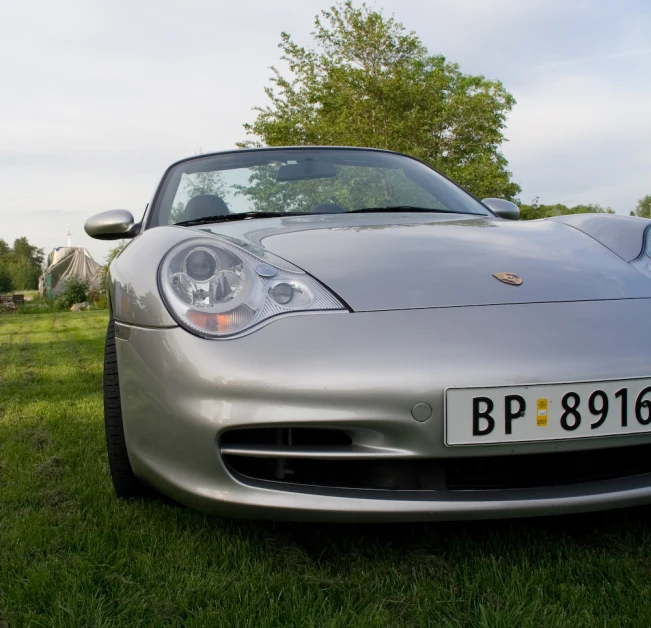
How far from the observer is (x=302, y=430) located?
4.62 ft

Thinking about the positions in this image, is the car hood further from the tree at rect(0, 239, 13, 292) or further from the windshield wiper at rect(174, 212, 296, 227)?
the tree at rect(0, 239, 13, 292)

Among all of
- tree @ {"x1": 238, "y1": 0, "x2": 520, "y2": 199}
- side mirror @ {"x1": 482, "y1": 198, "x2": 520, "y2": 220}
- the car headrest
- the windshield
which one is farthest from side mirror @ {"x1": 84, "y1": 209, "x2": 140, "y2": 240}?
tree @ {"x1": 238, "y1": 0, "x2": 520, "y2": 199}

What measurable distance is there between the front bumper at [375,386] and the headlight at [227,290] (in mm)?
47

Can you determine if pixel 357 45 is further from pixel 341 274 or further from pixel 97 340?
pixel 341 274

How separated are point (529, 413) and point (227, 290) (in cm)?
71

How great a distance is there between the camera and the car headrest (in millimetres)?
2340

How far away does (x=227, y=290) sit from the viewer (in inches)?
59.9

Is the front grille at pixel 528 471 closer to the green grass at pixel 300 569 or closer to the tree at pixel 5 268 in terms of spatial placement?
the green grass at pixel 300 569

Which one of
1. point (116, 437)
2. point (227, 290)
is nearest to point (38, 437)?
point (116, 437)

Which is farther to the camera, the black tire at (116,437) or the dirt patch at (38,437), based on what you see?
the dirt patch at (38,437)

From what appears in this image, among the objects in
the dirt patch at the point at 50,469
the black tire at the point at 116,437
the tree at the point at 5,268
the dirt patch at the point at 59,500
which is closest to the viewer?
A: the black tire at the point at 116,437

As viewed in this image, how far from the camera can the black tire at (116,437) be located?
5.92 ft

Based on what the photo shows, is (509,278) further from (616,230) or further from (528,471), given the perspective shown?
(616,230)

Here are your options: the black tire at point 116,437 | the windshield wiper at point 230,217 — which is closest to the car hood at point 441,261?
the windshield wiper at point 230,217
